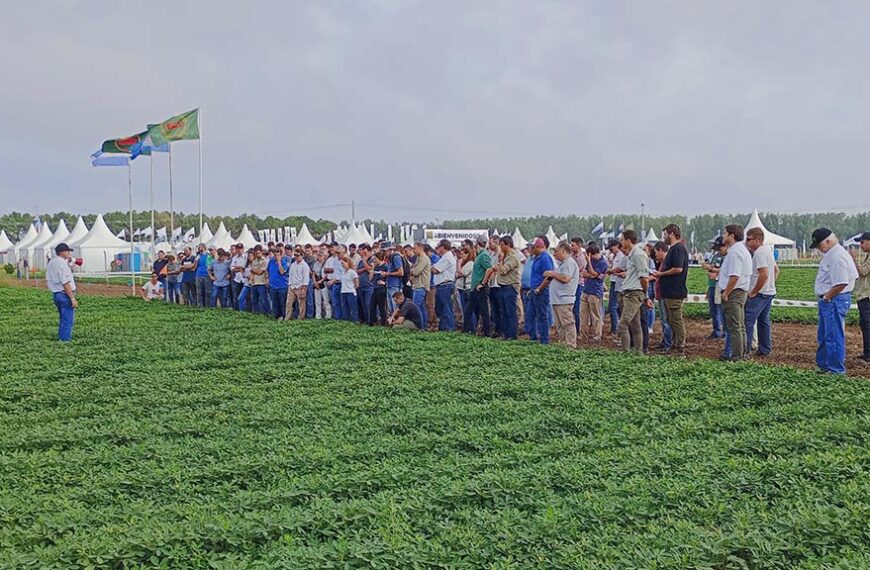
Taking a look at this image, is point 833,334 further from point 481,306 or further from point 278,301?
point 278,301

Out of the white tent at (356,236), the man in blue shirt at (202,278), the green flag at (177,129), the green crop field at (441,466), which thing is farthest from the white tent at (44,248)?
the green crop field at (441,466)

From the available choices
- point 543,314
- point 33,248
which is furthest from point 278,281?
point 33,248

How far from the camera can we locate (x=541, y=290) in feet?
42.5

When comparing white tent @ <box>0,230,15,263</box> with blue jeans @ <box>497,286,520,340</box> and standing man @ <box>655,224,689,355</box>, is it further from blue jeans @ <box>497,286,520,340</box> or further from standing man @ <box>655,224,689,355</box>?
standing man @ <box>655,224,689,355</box>

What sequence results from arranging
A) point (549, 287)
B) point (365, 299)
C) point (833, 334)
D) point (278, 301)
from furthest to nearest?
point (278, 301)
point (365, 299)
point (549, 287)
point (833, 334)

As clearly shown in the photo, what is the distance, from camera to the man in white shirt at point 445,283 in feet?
50.5

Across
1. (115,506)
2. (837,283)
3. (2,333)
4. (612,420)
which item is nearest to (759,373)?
(837,283)

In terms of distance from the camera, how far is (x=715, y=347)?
12820 millimetres

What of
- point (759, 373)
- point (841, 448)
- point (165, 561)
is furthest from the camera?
point (759, 373)

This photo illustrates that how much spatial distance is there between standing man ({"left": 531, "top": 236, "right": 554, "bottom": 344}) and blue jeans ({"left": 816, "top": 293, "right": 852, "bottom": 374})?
4.45 m

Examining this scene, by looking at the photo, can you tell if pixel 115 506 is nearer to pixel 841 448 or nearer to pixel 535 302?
pixel 841 448

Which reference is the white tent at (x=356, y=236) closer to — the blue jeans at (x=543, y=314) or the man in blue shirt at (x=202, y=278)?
the man in blue shirt at (x=202, y=278)

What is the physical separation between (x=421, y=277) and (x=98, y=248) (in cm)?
4146

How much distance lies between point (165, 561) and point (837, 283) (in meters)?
8.41
